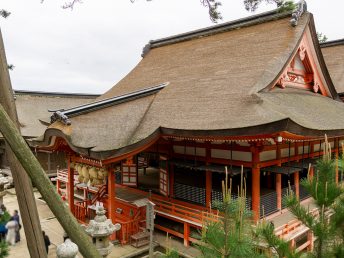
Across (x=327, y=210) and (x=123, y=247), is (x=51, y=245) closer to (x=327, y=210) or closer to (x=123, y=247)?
(x=123, y=247)

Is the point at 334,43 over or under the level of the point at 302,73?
over

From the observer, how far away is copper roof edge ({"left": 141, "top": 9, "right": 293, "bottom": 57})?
41.6ft

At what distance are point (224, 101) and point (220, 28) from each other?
6458 millimetres

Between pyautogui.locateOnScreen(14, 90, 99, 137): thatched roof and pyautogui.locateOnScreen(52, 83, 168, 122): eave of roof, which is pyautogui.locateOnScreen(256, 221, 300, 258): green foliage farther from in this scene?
pyautogui.locateOnScreen(14, 90, 99, 137): thatched roof

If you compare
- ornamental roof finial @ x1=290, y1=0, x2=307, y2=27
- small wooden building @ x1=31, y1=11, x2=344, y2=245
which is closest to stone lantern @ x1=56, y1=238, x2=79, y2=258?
small wooden building @ x1=31, y1=11, x2=344, y2=245

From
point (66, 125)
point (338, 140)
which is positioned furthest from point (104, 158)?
point (338, 140)

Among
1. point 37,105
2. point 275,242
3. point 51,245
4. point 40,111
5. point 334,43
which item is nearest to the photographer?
point 275,242

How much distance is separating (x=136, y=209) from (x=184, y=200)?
5.50 feet

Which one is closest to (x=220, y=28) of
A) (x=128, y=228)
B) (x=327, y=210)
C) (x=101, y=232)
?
(x=128, y=228)

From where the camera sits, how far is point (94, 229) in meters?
5.92

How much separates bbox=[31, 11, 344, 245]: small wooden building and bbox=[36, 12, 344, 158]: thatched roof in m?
0.04

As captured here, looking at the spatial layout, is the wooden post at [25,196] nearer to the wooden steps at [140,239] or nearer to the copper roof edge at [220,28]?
the wooden steps at [140,239]

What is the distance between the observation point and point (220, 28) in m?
14.6

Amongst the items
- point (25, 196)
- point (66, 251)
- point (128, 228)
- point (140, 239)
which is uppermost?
point (25, 196)
